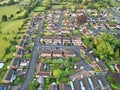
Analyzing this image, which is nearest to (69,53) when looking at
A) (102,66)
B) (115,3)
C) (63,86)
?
(102,66)

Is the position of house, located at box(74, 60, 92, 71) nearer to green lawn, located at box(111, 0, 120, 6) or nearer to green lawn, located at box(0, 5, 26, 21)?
green lawn, located at box(0, 5, 26, 21)

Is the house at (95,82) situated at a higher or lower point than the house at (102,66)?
higher

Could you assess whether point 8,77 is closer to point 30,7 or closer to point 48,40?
point 48,40

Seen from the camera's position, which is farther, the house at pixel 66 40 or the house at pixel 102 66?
the house at pixel 66 40

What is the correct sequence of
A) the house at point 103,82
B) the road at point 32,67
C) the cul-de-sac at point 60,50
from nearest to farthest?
the house at point 103,82 < the road at point 32,67 < the cul-de-sac at point 60,50

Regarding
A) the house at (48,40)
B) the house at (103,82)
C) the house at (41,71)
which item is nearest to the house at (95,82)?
the house at (103,82)

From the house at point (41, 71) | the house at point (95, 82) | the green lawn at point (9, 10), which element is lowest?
the green lawn at point (9, 10)

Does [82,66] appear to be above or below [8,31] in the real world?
above

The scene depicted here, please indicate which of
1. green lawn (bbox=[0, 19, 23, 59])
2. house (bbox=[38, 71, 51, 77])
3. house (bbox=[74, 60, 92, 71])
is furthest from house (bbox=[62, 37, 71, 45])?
house (bbox=[38, 71, 51, 77])

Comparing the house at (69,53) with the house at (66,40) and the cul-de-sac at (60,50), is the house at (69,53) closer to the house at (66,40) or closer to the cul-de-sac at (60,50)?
the cul-de-sac at (60,50)

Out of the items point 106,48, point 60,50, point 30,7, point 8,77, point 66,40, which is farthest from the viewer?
point 30,7
